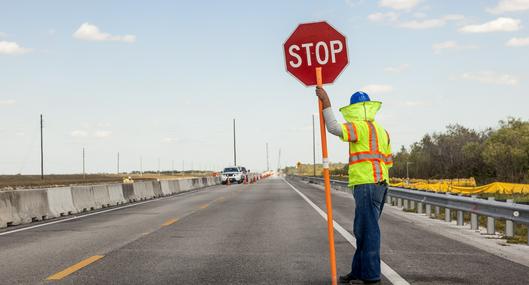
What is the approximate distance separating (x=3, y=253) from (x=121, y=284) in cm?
368

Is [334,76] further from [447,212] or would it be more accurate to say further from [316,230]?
[447,212]

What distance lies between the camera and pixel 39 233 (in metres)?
12.4

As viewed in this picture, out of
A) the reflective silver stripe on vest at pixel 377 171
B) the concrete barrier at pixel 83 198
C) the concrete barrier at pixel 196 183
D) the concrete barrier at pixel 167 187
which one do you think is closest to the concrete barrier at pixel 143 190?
the concrete barrier at pixel 167 187

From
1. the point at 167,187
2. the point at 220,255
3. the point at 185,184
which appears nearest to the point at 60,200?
the point at 220,255

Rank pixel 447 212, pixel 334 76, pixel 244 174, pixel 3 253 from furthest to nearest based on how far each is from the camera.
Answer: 1. pixel 244 174
2. pixel 447 212
3. pixel 3 253
4. pixel 334 76

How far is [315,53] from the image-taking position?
6.69m

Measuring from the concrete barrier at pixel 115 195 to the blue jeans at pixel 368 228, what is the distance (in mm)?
18319

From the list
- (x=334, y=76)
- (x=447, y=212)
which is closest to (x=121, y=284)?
(x=334, y=76)

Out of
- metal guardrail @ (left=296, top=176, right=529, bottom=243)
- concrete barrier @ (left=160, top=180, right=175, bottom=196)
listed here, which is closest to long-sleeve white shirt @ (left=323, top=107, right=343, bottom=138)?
metal guardrail @ (left=296, top=176, right=529, bottom=243)

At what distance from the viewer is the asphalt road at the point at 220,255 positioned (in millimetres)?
6914

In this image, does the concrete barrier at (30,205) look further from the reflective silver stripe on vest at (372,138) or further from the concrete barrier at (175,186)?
the concrete barrier at (175,186)

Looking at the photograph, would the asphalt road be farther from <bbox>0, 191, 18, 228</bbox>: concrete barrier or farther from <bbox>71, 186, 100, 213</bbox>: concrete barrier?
<bbox>71, 186, 100, 213</bbox>: concrete barrier

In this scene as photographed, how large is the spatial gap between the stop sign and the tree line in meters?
41.9

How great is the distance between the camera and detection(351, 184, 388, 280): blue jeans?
615 cm
